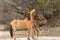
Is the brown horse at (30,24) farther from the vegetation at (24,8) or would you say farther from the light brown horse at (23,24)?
the vegetation at (24,8)

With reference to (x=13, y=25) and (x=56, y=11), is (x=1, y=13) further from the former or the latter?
(x=13, y=25)

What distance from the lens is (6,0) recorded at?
21.2 metres

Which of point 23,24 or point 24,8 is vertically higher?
point 24,8

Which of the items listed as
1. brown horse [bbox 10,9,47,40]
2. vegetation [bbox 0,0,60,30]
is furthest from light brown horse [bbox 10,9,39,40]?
vegetation [bbox 0,0,60,30]

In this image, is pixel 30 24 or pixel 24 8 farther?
pixel 24 8

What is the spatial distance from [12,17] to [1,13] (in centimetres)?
120

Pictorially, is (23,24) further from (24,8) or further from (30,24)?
(24,8)

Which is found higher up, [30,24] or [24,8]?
[24,8]

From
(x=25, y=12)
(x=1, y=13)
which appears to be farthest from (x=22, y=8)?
(x=1, y=13)

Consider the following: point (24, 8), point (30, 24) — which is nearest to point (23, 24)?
point (30, 24)

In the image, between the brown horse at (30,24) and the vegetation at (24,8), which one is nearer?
the brown horse at (30,24)

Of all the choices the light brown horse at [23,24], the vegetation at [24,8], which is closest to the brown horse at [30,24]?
the light brown horse at [23,24]

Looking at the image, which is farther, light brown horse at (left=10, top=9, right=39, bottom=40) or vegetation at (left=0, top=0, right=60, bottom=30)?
vegetation at (left=0, top=0, right=60, bottom=30)

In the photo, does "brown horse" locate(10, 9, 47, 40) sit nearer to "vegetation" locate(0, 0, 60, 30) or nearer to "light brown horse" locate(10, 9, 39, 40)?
"light brown horse" locate(10, 9, 39, 40)
